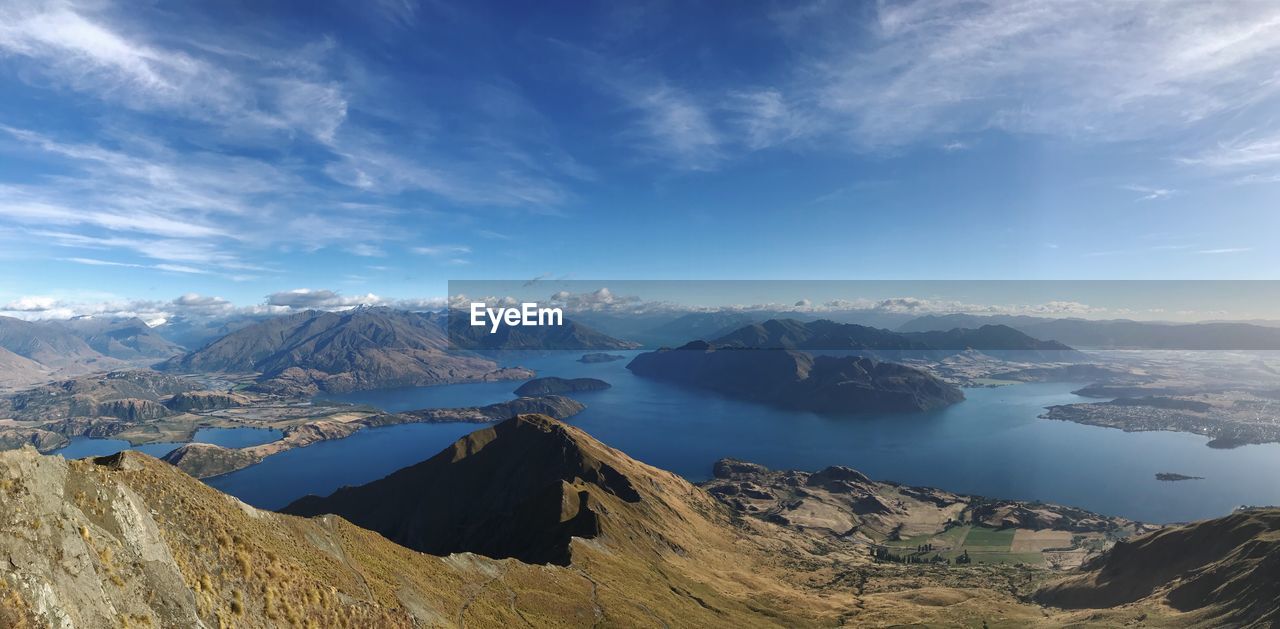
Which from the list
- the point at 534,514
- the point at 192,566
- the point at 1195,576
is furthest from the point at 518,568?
the point at 1195,576

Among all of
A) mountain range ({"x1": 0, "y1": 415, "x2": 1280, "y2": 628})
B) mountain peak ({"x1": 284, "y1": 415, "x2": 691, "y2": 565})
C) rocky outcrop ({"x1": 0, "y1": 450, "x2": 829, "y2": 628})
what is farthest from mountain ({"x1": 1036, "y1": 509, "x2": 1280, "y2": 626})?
mountain peak ({"x1": 284, "y1": 415, "x2": 691, "y2": 565})

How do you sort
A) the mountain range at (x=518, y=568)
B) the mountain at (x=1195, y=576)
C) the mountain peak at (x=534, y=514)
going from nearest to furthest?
the mountain range at (x=518, y=568), the mountain at (x=1195, y=576), the mountain peak at (x=534, y=514)

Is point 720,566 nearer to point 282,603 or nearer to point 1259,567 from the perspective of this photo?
point 1259,567

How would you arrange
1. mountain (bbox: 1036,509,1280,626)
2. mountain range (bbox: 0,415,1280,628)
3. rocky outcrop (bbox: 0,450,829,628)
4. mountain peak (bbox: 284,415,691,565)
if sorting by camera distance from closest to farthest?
rocky outcrop (bbox: 0,450,829,628) < mountain range (bbox: 0,415,1280,628) < mountain (bbox: 1036,509,1280,626) < mountain peak (bbox: 284,415,691,565)

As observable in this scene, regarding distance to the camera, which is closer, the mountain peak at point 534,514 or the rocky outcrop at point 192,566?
the rocky outcrop at point 192,566

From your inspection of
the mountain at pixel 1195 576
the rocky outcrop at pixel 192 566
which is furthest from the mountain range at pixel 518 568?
the mountain at pixel 1195 576

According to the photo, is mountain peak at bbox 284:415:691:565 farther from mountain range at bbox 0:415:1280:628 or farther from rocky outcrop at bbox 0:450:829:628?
rocky outcrop at bbox 0:450:829:628

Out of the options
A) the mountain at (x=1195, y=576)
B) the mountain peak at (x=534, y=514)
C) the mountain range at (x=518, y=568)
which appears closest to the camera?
the mountain range at (x=518, y=568)

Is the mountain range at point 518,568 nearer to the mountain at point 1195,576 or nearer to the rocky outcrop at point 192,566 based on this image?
the rocky outcrop at point 192,566

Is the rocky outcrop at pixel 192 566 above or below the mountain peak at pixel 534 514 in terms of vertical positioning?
above

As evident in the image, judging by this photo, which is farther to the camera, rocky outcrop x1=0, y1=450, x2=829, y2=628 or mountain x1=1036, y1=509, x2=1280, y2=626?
mountain x1=1036, y1=509, x2=1280, y2=626
